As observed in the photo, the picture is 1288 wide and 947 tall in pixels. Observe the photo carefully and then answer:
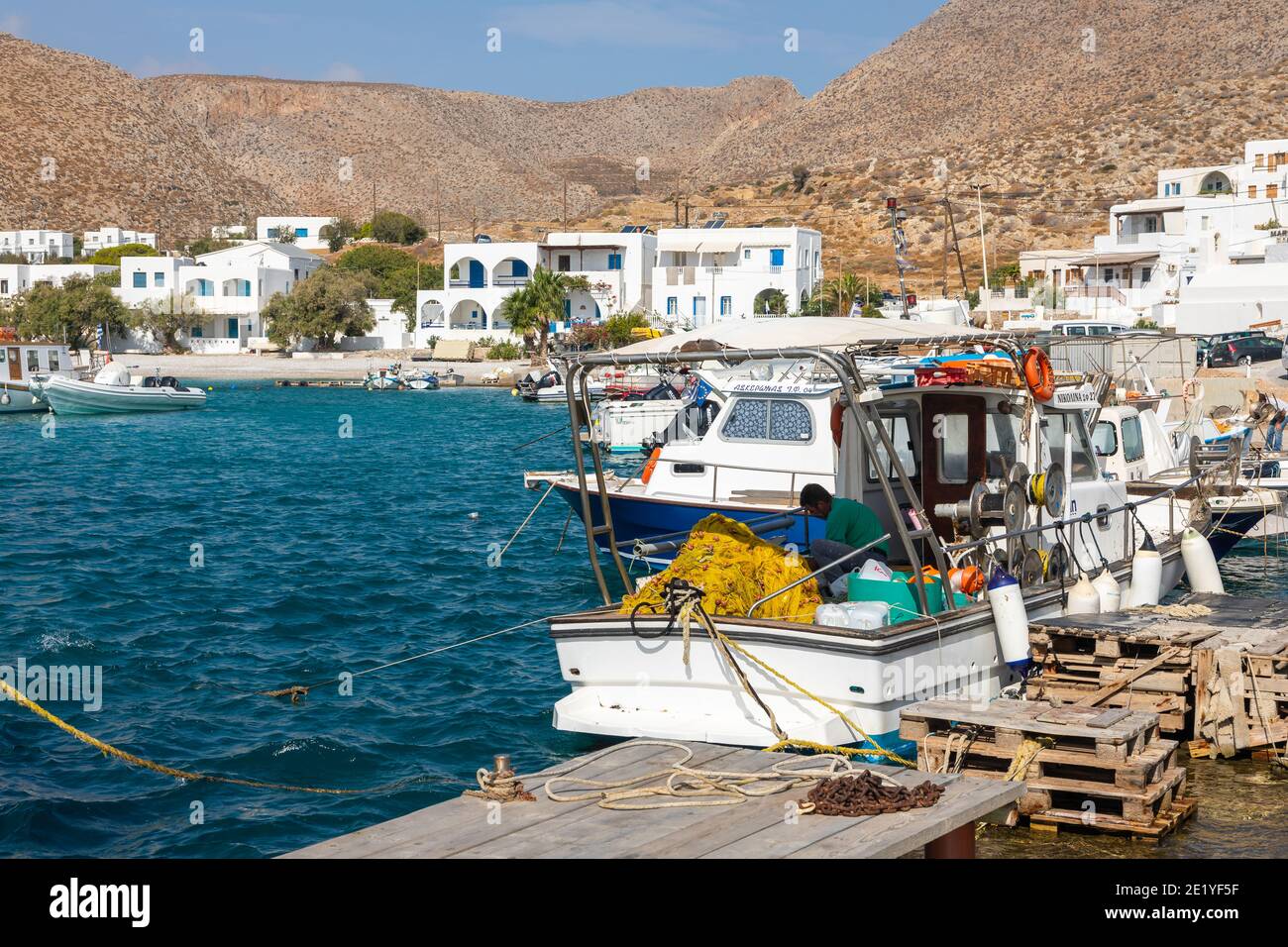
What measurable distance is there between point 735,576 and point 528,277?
78.4 m

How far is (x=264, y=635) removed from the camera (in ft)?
58.4

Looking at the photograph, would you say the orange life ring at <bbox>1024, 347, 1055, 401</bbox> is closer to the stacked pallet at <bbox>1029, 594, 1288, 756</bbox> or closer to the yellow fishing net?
the stacked pallet at <bbox>1029, 594, 1288, 756</bbox>

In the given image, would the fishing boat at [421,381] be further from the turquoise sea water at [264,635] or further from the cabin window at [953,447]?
the cabin window at [953,447]

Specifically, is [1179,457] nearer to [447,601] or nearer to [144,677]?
[447,601]

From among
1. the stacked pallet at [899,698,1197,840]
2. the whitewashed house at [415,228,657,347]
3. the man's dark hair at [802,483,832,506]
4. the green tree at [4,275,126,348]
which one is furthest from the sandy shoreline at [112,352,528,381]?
the stacked pallet at [899,698,1197,840]

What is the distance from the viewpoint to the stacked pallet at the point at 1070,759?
30.5 feet

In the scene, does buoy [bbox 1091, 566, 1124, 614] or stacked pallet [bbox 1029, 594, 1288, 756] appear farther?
buoy [bbox 1091, 566, 1124, 614]

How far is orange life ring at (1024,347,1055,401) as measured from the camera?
12938mm

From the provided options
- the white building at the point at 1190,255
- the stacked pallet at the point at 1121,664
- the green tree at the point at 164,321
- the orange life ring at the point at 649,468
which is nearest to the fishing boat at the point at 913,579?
the stacked pallet at the point at 1121,664

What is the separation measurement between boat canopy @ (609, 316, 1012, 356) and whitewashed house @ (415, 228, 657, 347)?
7068cm

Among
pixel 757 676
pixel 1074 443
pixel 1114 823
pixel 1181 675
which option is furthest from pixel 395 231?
pixel 1114 823

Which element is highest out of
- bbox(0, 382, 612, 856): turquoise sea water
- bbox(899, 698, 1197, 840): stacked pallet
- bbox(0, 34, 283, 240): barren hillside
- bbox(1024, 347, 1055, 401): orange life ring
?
bbox(0, 34, 283, 240): barren hillside
